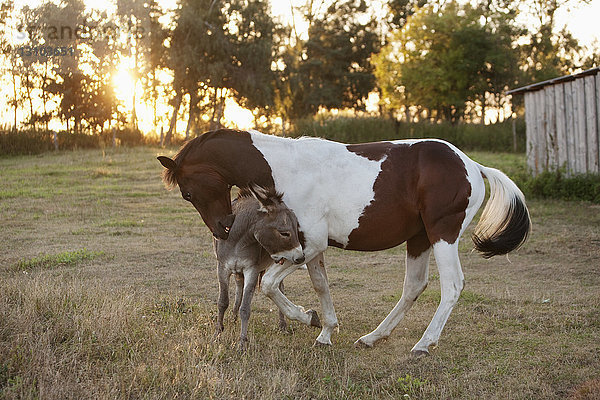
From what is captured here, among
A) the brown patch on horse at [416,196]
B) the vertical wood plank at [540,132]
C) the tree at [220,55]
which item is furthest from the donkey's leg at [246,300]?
the tree at [220,55]

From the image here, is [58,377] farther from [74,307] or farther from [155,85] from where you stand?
[155,85]

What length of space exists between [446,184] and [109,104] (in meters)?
30.1

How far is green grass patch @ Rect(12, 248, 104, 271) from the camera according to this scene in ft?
28.2

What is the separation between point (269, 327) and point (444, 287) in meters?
1.84

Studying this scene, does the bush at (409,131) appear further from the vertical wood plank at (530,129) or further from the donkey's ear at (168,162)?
the donkey's ear at (168,162)

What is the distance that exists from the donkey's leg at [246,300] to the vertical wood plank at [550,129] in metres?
11.3

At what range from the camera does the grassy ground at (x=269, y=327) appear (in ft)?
14.7

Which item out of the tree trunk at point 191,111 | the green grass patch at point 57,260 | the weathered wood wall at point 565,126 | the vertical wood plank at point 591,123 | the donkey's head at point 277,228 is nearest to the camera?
the donkey's head at point 277,228

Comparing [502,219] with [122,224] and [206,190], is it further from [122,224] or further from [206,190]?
[122,224]

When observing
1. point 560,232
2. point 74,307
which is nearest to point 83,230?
point 74,307

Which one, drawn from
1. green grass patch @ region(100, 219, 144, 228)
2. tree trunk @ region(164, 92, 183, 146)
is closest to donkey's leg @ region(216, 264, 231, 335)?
green grass patch @ region(100, 219, 144, 228)

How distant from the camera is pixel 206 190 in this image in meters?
5.33

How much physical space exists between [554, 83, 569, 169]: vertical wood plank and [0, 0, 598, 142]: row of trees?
1550 centimetres

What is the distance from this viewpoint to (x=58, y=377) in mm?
4246
